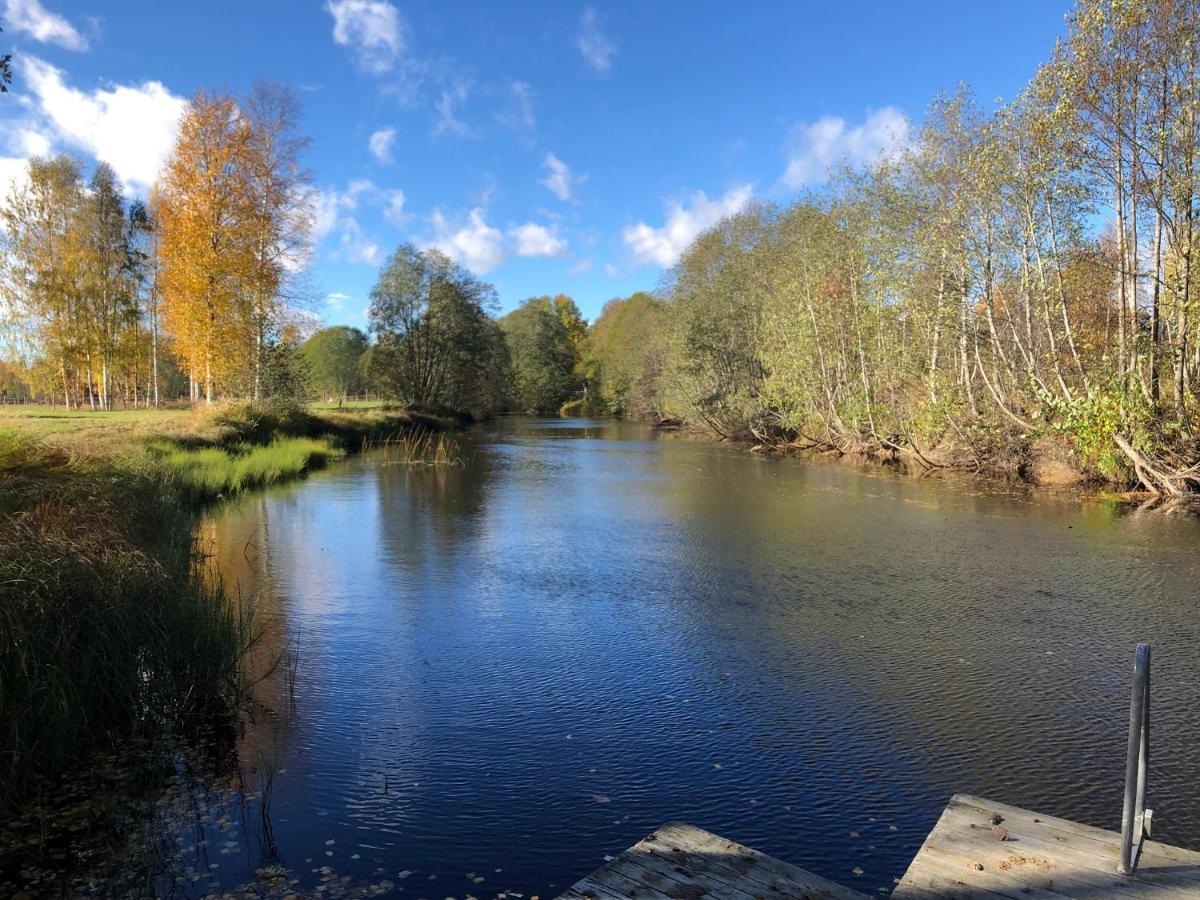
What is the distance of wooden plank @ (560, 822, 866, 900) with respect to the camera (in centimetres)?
297

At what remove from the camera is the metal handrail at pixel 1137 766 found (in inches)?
116

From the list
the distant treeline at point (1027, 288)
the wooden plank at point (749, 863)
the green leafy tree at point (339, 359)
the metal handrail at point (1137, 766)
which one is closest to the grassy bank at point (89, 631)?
the wooden plank at point (749, 863)

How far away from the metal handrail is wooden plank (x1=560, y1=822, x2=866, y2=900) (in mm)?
1040

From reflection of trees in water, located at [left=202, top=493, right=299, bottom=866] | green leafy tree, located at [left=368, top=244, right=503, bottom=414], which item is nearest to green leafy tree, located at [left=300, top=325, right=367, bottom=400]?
green leafy tree, located at [left=368, top=244, right=503, bottom=414]

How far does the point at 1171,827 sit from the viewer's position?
13.2ft

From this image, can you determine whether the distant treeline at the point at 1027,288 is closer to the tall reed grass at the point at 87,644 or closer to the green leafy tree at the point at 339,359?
the tall reed grass at the point at 87,644

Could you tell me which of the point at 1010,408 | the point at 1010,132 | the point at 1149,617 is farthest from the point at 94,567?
the point at 1010,408

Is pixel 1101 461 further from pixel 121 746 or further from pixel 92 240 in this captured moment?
pixel 92 240

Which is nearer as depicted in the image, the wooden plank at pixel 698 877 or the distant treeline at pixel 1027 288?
the wooden plank at pixel 698 877

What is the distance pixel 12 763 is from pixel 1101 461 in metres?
18.3

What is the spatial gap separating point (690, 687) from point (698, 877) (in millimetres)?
2987

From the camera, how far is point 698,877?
308cm

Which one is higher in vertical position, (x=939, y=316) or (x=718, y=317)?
(x=718, y=317)

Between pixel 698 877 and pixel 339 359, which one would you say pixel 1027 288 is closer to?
pixel 698 877
